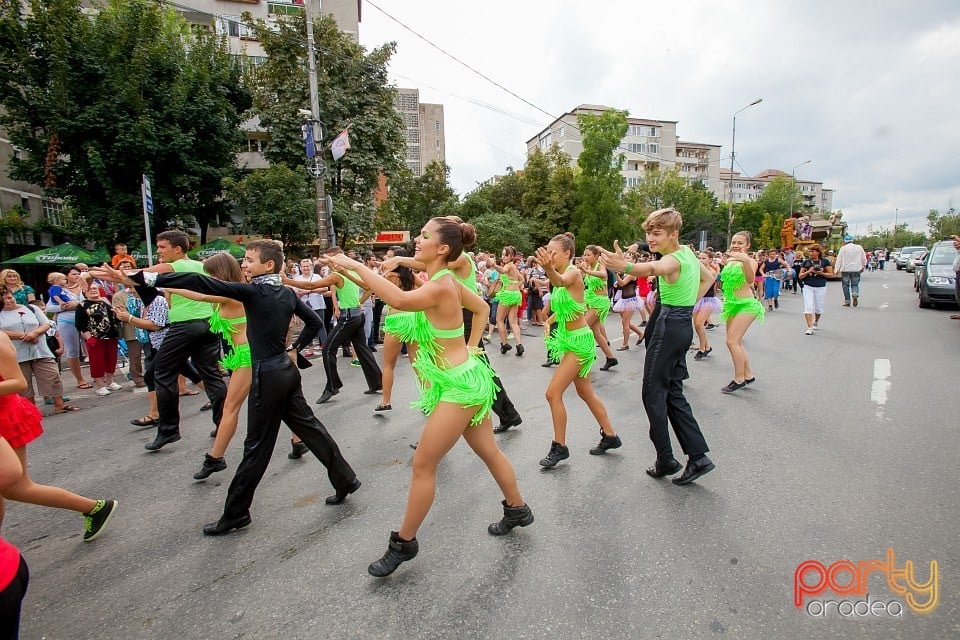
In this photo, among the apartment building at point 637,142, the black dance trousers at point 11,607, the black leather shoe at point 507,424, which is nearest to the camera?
the black dance trousers at point 11,607

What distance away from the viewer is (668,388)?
3.85m

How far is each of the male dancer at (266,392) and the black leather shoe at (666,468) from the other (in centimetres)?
236

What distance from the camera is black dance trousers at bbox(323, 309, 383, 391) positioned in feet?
21.4

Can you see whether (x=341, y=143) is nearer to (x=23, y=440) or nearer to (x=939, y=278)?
(x=23, y=440)

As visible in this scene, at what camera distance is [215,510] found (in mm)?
3666

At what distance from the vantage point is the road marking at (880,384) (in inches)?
220

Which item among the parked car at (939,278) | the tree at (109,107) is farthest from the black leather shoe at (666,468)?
the tree at (109,107)

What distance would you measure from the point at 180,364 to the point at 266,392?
215 cm

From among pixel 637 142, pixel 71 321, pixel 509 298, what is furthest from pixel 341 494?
pixel 637 142

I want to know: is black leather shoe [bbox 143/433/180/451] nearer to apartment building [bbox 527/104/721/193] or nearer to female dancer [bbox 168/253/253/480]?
female dancer [bbox 168/253/253/480]

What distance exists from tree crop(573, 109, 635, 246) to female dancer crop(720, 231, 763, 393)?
28.4 meters

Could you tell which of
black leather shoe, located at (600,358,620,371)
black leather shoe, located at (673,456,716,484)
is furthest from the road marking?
black leather shoe, located at (600,358,620,371)

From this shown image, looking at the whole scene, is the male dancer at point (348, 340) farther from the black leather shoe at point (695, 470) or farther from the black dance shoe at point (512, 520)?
the black leather shoe at point (695, 470)

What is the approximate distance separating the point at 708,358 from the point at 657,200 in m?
44.0
